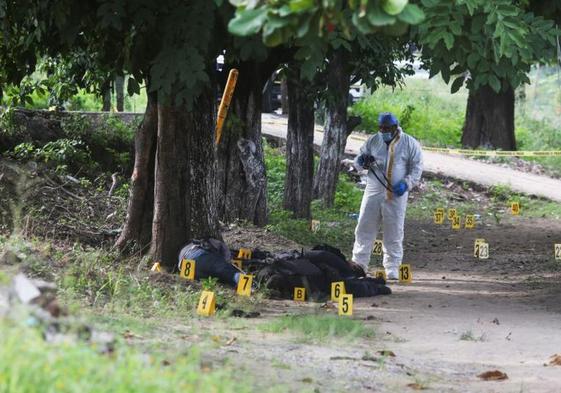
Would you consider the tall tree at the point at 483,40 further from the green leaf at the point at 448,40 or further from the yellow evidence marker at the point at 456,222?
the yellow evidence marker at the point at 456,222

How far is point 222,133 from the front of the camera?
16609 mm

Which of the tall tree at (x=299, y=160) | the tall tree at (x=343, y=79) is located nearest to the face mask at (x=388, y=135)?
the tall tree at (x=343, y=79)

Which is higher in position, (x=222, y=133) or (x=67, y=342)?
(x=222, y=133)

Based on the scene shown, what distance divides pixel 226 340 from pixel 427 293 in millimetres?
4956

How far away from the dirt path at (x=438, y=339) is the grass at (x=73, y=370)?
4.82 feet

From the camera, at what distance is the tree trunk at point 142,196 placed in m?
13.1

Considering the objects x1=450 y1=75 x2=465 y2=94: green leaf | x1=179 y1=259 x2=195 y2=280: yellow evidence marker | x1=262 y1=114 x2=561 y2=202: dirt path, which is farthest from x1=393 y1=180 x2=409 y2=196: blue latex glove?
x1=262 y1=114 x2=561 y2=202: dirt path

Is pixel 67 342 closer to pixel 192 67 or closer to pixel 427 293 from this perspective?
pixel 192 67

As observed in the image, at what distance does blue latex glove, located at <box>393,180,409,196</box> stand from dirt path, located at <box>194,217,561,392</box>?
1.04 metres

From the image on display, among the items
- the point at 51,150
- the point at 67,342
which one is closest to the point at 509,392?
the point at 67,342

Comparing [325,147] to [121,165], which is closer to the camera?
[121,165]

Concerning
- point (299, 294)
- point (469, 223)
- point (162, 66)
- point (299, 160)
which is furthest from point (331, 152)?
point (162, 66)

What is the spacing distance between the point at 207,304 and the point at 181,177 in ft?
9.97

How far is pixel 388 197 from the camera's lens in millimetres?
13867
